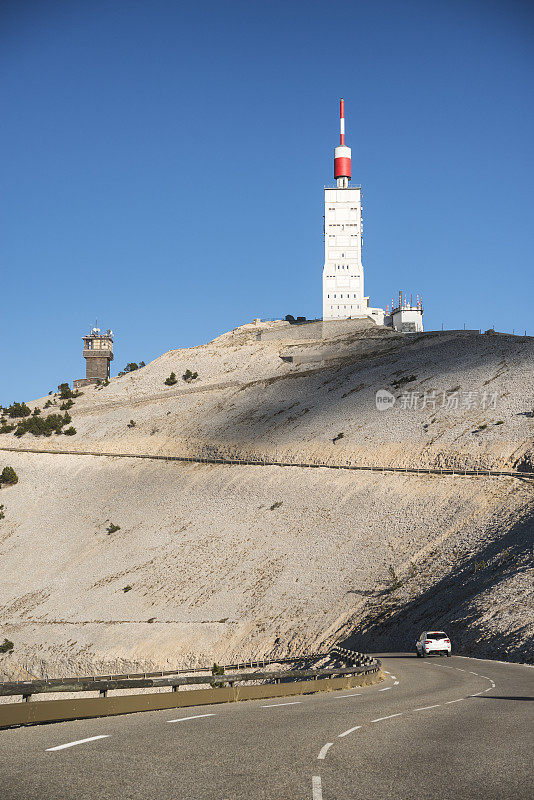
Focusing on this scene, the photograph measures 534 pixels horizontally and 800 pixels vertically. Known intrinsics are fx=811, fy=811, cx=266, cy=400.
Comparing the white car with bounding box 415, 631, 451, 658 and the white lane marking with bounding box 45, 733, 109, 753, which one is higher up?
the white lane marking with bounding box 45, 733, 109, 753

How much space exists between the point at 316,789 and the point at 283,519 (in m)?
58.8

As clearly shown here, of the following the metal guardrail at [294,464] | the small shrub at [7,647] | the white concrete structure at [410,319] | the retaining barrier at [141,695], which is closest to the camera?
the retaining barrier at [141,695]

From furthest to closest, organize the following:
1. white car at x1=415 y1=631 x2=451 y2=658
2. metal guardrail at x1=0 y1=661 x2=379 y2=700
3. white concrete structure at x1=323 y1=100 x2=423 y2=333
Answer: white concrete structure at x1=323 y1=100 x2=423 y2=333, white car at x1=415 y1=631 x2=451 y2=658, metal guardrail at x1=0 y1=661 x2=379 y2=700

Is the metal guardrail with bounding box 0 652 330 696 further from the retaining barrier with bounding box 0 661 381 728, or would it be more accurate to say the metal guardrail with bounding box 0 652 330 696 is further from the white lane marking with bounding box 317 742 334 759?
the white lane marking with bounding box 317 742 334 759

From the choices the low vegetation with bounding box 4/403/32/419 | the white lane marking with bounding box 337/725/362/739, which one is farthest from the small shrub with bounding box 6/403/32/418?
the white lane marking with bounding box 337/725/362/739

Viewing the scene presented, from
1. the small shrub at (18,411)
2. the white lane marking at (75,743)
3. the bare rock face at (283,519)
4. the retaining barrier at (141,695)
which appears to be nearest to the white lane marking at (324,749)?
the white lane marking at (75,743)

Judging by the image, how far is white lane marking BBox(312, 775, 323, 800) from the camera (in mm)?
8648

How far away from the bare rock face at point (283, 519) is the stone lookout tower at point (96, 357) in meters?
23.2

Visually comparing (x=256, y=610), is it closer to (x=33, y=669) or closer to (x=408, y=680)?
(x=33, y=669)

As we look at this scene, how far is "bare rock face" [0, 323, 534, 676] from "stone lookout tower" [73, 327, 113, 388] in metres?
23.2

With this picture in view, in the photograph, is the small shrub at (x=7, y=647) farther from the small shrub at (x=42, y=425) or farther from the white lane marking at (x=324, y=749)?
the small shrub at (x=42, y=425)

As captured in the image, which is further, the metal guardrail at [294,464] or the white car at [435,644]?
the metal guardrail at [294,464]

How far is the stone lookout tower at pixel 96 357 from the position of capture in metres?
138

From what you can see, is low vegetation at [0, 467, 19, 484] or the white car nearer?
the white car
